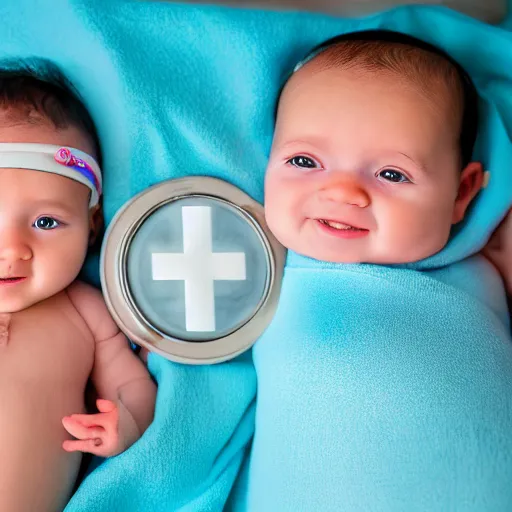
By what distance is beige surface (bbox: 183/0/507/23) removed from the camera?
3.85 ft

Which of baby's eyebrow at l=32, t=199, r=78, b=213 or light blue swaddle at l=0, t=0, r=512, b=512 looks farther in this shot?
baby's eyebrow at l=32, t=199, r=78, b=213

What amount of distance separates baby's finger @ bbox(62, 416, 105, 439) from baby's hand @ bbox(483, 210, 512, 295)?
0.74 metres

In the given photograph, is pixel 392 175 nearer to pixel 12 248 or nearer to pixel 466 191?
pixel 466 191

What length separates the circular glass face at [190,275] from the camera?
3.46 feet

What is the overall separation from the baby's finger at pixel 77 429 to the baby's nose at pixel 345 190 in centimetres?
49

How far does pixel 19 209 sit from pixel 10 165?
0.07 metres

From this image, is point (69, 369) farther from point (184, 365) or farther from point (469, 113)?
point (469, 113)

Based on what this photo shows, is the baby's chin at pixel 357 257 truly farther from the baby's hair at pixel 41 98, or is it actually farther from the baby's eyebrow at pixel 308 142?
the baby's hair at pixel 41 98

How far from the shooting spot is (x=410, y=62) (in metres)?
0.96

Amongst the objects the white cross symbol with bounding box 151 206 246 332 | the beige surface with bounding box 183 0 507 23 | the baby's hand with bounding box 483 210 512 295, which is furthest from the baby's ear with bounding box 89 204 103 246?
the baby's hand with bounding box 483 210 512 295

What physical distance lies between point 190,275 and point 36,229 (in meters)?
0.26

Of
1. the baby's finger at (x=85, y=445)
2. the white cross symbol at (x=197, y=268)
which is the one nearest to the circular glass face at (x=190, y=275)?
the white cross symbol at (x=197, y=268)

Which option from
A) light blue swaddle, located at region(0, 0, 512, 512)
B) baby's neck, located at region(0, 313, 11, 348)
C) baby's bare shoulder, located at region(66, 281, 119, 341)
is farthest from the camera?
baby's bare shoulder, located at region(66, 281, 119, 341)

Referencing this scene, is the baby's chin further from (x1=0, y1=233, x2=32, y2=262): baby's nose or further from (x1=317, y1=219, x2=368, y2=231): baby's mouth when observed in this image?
(x1=0, y1=233, x2=32, y2=262): baby's nose
